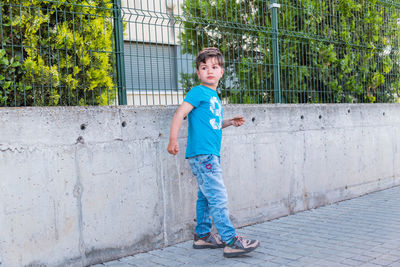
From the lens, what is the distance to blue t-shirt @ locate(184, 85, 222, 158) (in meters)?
3.91

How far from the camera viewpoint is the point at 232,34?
211 inches

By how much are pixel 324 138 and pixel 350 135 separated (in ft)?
2.19

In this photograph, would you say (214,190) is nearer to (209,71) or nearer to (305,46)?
(209,71)

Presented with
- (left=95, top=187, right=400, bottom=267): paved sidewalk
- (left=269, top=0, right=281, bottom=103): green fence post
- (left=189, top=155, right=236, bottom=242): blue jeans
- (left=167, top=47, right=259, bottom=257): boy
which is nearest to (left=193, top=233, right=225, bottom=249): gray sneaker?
(left=95, top=187, right=400, bottom=267): paved sidewalk

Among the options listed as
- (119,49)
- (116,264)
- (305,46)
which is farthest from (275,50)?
(116,264)

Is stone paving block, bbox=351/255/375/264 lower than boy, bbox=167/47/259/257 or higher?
lower

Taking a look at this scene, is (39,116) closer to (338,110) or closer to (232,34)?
(232,34)

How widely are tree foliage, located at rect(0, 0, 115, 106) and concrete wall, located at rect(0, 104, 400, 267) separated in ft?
1.26

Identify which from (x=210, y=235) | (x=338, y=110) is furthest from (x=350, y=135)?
(x=210, y=235)

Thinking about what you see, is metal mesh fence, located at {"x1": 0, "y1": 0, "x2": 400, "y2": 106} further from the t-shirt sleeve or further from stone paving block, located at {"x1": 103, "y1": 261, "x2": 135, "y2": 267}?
stone paving block, located at {"x1": 103, "y1": 261, "x2": 135, "y2": 267}

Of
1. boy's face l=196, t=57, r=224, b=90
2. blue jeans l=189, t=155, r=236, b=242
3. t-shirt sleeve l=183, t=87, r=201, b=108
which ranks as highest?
boy's face l=196, t=57, r=224, b=90

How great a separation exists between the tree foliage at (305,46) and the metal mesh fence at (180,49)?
0.01m

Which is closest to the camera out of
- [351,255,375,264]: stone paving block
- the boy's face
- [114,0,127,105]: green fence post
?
[351,255,375,264]: stone paving block

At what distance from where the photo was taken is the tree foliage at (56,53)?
374 centimetres
